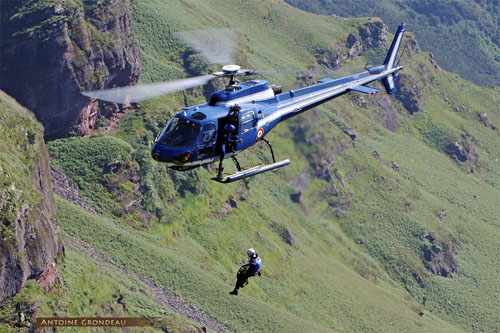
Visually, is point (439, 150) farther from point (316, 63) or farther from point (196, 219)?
point (196, 219)

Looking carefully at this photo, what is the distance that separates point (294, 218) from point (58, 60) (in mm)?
52386

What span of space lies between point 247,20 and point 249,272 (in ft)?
519

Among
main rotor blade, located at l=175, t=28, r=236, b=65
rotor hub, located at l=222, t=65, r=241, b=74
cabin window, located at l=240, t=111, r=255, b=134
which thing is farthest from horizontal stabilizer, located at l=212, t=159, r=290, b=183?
main rotor blade, located at l=175, t=28, r=236, b=65

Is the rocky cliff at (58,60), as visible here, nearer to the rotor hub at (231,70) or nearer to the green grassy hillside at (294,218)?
the green grassy hillside at (294,218)

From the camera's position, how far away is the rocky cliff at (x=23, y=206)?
224 feet

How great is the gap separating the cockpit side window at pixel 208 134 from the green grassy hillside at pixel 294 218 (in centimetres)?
3960

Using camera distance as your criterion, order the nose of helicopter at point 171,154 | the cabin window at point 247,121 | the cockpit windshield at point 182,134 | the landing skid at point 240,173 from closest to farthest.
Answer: the nose of helicopter at point 171,154
the cockpit windshield at point 182,134
the landing skid at point 240,173
the cabin window at point 247,121

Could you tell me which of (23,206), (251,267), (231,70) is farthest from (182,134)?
(23,206)

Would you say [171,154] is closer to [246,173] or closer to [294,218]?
[246,173]

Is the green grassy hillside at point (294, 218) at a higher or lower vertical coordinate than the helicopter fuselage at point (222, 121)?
lower

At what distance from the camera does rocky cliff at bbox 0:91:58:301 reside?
6838 centimetres

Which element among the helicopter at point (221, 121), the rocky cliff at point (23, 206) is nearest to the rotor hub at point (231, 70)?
the helicopter at point (221, 121)

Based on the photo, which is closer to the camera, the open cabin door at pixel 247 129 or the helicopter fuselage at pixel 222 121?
the helicopter fuselage at pixel 222 121

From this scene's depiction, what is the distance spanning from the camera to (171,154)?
148 ft
